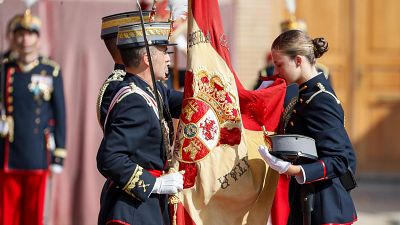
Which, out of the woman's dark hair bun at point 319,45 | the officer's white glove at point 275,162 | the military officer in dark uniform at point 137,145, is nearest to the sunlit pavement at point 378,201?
the woman's dark hair bun at point 319,45

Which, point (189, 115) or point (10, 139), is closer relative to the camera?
point (189, 115)

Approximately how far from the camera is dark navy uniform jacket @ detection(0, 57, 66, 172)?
8.19 metres

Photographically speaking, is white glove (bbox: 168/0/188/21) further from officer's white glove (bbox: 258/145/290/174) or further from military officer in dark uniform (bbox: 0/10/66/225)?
military officer in dark uniform (bbox: 0/10/66/225)

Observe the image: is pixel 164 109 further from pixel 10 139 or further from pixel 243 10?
pixel 243 10

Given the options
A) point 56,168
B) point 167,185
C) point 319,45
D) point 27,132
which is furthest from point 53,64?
point 167,185

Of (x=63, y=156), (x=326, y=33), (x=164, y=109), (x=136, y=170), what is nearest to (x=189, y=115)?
(x=164, y=109)

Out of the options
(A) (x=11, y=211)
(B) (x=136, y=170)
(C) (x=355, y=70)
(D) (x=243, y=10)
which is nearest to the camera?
(B) (x=136, y=170)

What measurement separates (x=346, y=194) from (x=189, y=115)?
0.97m

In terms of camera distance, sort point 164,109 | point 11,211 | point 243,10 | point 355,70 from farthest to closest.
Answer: point 355,70
point 243,10
point 11,211
point 164,109

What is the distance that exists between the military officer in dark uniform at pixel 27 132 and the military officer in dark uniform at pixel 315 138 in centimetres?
344

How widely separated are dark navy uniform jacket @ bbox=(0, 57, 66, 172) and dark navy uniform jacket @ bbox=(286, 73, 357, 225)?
3504 millimetres

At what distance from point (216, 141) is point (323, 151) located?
1.80 feet

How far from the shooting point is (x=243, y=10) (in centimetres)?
1148

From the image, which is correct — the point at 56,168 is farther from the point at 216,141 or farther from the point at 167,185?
the point at 167,185
